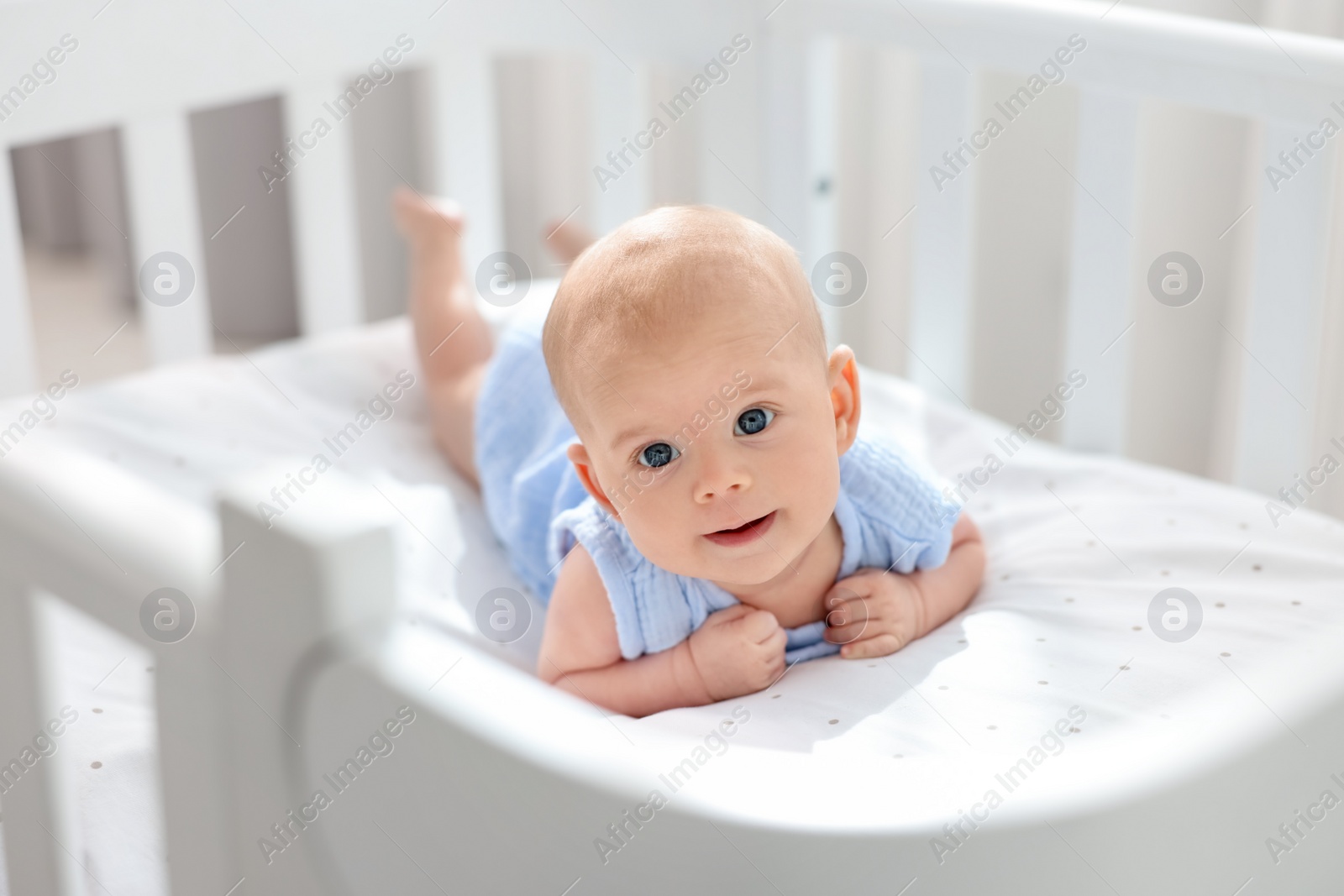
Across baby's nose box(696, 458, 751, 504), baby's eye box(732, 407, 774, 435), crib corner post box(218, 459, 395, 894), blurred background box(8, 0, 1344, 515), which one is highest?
crib corner post box(218, 459, 395, 894)

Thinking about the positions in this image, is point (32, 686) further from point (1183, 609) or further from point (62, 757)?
point (1183, 609)

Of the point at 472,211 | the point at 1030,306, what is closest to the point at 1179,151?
the point at 1030,306

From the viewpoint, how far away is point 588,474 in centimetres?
88

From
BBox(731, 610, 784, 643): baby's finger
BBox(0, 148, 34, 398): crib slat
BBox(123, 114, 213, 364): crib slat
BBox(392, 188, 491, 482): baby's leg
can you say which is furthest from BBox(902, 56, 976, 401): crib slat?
BBox(0, 148, 34, 398): crib slat

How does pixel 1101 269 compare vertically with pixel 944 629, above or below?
above

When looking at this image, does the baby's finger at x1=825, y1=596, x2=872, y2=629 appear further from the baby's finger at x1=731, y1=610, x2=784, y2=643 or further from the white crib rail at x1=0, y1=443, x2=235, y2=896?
the white crib rail at x1=0, y1=443, x2=235, y2=896

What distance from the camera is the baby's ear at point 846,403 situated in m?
0.86

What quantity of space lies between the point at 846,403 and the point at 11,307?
74 centimetres

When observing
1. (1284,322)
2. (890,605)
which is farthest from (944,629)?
(1284,322)

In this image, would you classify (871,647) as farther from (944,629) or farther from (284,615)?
(284,615)

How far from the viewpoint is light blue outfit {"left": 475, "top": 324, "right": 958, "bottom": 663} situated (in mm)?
894

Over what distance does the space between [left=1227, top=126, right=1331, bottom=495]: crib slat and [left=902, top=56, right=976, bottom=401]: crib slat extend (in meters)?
0.28

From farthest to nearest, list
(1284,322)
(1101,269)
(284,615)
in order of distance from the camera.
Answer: (1101,269)
(1284,322)
(284,615)

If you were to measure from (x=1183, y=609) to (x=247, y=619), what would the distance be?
2.05ft
